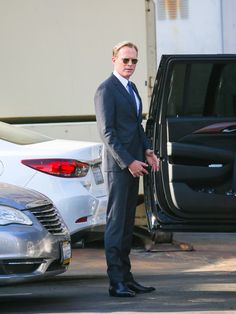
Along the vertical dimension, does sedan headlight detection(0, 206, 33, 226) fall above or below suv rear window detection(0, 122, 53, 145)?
below

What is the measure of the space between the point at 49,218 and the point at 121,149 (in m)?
0.75

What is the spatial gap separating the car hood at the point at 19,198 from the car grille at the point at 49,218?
0.13 feet

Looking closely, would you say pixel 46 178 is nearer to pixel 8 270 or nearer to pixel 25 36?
pixel 8 270

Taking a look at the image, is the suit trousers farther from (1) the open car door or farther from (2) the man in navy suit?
(1) the open car door

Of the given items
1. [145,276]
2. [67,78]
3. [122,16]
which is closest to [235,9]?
[122,16]

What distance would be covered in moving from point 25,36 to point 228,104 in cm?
431

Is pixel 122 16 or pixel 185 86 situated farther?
pixel 122 16

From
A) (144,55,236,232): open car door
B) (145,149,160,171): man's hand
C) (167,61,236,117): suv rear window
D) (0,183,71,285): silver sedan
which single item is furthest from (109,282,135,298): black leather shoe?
(167,61,236,117): suv rear window

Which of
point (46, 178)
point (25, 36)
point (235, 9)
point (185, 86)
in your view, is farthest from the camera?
point (235, 9)

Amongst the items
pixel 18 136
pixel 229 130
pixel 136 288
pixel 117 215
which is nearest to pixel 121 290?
pixel 136 288

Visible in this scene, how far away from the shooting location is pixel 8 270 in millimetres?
6520

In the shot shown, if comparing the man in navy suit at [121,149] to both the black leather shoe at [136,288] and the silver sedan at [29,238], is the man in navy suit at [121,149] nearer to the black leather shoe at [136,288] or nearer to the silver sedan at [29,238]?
the black leather shoe at [136,288]

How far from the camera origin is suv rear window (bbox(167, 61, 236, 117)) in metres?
7.52

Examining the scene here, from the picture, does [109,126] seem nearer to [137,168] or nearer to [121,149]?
[121,149]
